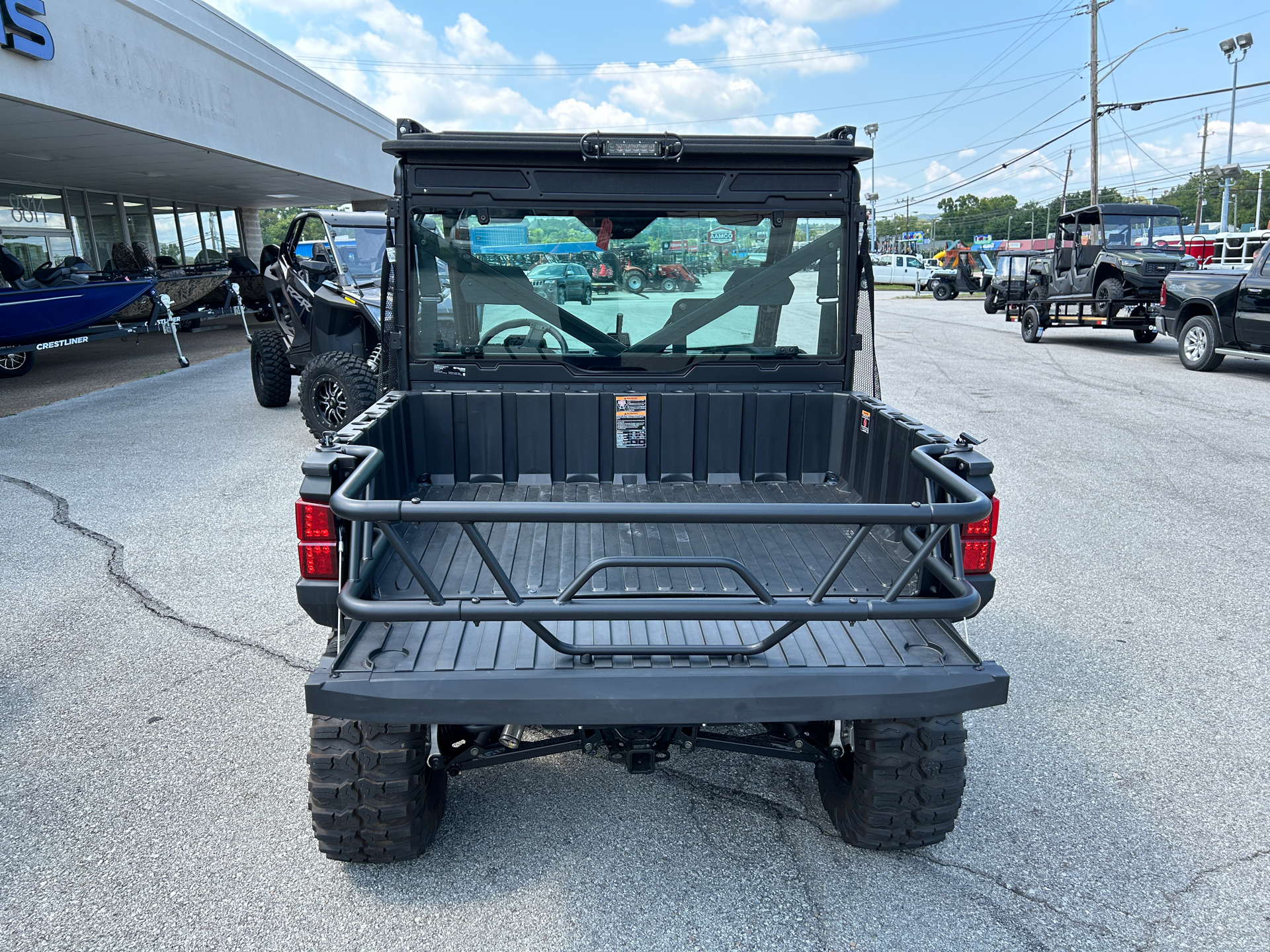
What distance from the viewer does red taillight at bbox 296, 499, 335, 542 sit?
2518mm

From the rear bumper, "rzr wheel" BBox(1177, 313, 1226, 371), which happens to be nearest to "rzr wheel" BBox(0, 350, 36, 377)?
the rear bumper

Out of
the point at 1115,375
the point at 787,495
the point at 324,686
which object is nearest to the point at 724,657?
the point at 324,686

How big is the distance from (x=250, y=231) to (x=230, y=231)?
65cm

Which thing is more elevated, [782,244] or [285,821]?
[782,244]

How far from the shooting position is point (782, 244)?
13.2ft

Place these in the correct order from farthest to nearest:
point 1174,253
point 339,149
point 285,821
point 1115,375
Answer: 1. point 339,149
2. point 1174,253
3. point 1115,375
4. point 285,821

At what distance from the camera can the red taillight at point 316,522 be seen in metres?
2.52

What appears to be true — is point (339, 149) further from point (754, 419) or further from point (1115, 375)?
point (754, 419)

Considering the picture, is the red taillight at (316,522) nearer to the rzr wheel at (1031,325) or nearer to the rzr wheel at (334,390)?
the rzr wheel at (334,390)

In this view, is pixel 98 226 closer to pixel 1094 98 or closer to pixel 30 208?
pixel 30 208

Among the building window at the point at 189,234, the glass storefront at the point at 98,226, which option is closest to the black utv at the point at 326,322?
the glass storefront at the point at 98,226

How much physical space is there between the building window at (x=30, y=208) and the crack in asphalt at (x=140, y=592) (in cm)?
1395

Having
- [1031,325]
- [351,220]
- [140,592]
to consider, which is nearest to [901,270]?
[1031,325]

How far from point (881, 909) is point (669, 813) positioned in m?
0.77
